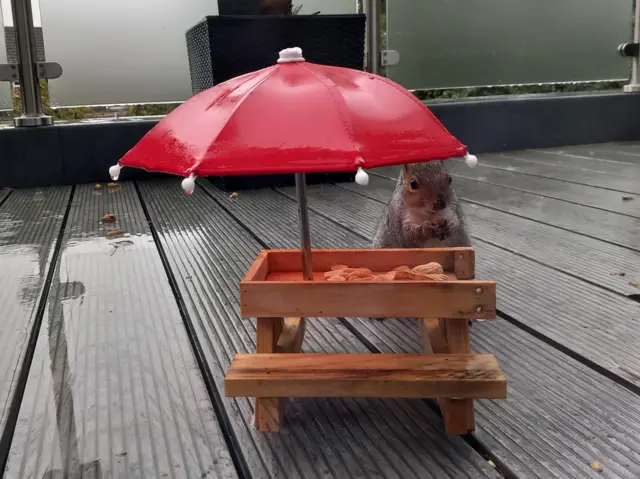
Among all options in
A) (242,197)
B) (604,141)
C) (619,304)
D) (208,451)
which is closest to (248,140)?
(208,451)

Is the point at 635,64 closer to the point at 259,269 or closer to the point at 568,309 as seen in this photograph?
Answer: the point at 568,309

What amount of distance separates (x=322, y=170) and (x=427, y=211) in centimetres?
67

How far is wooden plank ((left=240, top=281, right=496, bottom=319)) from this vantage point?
0.83 m

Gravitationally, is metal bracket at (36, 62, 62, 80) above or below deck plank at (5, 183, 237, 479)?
above

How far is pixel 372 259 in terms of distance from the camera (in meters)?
1.02

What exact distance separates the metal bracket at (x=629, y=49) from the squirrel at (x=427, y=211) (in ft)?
9.55

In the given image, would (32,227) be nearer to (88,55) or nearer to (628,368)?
(88,55)

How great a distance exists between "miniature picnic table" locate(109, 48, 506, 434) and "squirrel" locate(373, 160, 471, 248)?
0.36m

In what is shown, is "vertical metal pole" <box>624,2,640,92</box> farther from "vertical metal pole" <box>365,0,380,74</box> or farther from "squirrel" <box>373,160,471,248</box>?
"squirrel" <box>373,160,471,248</box>

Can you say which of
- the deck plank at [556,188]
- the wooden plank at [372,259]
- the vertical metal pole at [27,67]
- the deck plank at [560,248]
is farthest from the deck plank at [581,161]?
the vertical metal pole at [27,67]

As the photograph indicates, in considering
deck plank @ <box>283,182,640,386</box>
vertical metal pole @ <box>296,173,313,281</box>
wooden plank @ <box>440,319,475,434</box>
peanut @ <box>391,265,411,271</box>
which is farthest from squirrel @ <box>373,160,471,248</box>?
wooden plank @ <box>440,319,475,434</box>

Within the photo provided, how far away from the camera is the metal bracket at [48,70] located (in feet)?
9.20

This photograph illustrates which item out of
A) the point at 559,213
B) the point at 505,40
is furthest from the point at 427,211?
the point at 505,40

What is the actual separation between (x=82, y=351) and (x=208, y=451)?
1.33ft
